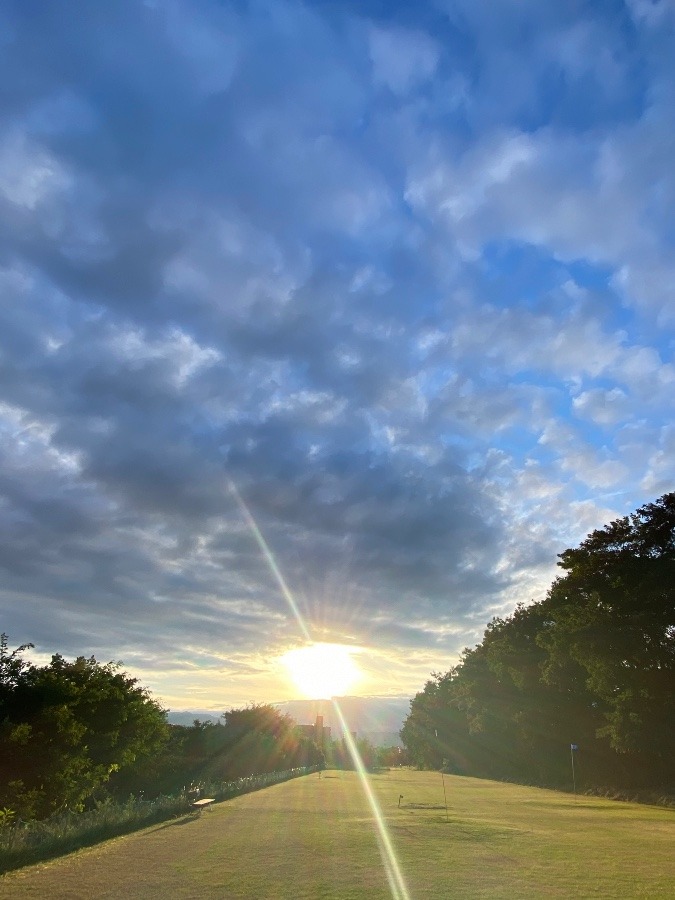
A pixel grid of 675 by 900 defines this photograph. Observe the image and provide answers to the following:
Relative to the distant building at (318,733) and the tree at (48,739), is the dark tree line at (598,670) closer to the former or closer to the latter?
the tree at (48,739)

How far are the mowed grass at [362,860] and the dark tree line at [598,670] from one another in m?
10.3

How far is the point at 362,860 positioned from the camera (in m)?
13.1

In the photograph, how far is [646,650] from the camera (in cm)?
3284

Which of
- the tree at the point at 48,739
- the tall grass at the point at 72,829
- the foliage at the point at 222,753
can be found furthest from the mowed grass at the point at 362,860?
the foliage at the point at 222,753

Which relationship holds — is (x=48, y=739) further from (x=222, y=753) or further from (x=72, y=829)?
(x=222, y=753)

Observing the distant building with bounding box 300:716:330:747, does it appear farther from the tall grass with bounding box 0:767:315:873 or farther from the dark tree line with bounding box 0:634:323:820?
the tall grass with bounding box 0:767:315:873

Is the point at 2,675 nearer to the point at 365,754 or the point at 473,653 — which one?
the point at 473,653

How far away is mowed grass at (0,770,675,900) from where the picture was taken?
10.4 m

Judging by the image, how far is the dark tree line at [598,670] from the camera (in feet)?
106

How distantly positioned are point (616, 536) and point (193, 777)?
34.1m

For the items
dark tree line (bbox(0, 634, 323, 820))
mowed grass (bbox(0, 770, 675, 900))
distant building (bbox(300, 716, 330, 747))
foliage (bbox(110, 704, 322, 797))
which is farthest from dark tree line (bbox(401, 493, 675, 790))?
distant building (bbox(300, 716, 330, 747))

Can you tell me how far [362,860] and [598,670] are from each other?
23.9 m

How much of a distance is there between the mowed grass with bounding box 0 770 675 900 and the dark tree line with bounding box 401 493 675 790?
406 inches

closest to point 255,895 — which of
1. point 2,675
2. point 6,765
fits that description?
point 6,765
